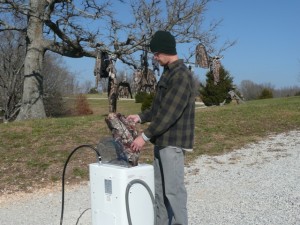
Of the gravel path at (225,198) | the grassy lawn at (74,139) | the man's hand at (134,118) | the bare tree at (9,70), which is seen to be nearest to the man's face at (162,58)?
the man's hand at (134,118)

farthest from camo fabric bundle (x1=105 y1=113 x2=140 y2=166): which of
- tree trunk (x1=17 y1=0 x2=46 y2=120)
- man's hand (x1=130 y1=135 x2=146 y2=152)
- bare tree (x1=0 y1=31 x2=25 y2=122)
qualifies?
bare tree (x1=0 y1=31 x2=25 y2=122)

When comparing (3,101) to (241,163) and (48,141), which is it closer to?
(48,141)

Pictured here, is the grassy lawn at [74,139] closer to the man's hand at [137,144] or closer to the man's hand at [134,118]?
the man's hand at [134,118]

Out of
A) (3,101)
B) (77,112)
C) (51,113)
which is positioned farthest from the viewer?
(77,112)

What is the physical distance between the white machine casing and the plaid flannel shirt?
31 cm

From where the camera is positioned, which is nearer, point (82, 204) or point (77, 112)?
point (82, 204)

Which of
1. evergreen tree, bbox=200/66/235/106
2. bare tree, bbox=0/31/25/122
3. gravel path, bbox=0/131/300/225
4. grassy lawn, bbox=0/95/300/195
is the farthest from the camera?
evergreen tree, bbox=200/66/235/106

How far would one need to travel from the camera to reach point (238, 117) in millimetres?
15273

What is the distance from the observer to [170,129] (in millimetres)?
3818

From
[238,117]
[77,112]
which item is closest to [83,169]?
[238,117]

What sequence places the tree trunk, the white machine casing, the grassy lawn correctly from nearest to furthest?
the white machine casing, the grassy lawn, the tree trunk

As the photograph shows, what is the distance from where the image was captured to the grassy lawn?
8156mm

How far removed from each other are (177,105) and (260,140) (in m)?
8.97

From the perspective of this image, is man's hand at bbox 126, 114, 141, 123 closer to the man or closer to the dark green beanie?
the man
